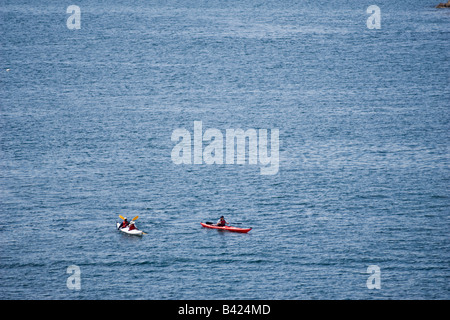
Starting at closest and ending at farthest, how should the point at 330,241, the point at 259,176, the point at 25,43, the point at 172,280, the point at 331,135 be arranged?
the point at 172,280 < the point at 330,241 < the point at 259,176 < the point at 331,135 < the point at 25,43

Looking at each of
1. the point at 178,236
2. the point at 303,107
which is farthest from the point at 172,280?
the point at 303,107

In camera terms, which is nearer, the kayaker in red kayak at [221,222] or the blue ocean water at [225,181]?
the blue ocean water at [225,181]

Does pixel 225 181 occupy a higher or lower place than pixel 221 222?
higher

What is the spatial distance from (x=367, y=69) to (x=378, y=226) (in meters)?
91.2

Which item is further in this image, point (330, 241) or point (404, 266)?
point (330, 241)

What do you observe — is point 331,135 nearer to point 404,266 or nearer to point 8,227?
point 404,266

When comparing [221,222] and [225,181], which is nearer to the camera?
[221,222]

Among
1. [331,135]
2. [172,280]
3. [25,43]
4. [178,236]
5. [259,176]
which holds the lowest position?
[172,280]

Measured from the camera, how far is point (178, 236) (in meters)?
76.2

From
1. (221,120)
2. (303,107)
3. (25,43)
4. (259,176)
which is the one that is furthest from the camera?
(25,43)

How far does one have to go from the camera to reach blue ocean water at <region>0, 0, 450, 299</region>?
6906 cm

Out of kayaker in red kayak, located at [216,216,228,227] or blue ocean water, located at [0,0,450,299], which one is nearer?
blue ocean water, located at [0,0,450,299]

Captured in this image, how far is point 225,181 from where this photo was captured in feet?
310

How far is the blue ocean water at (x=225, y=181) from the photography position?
69062mm
